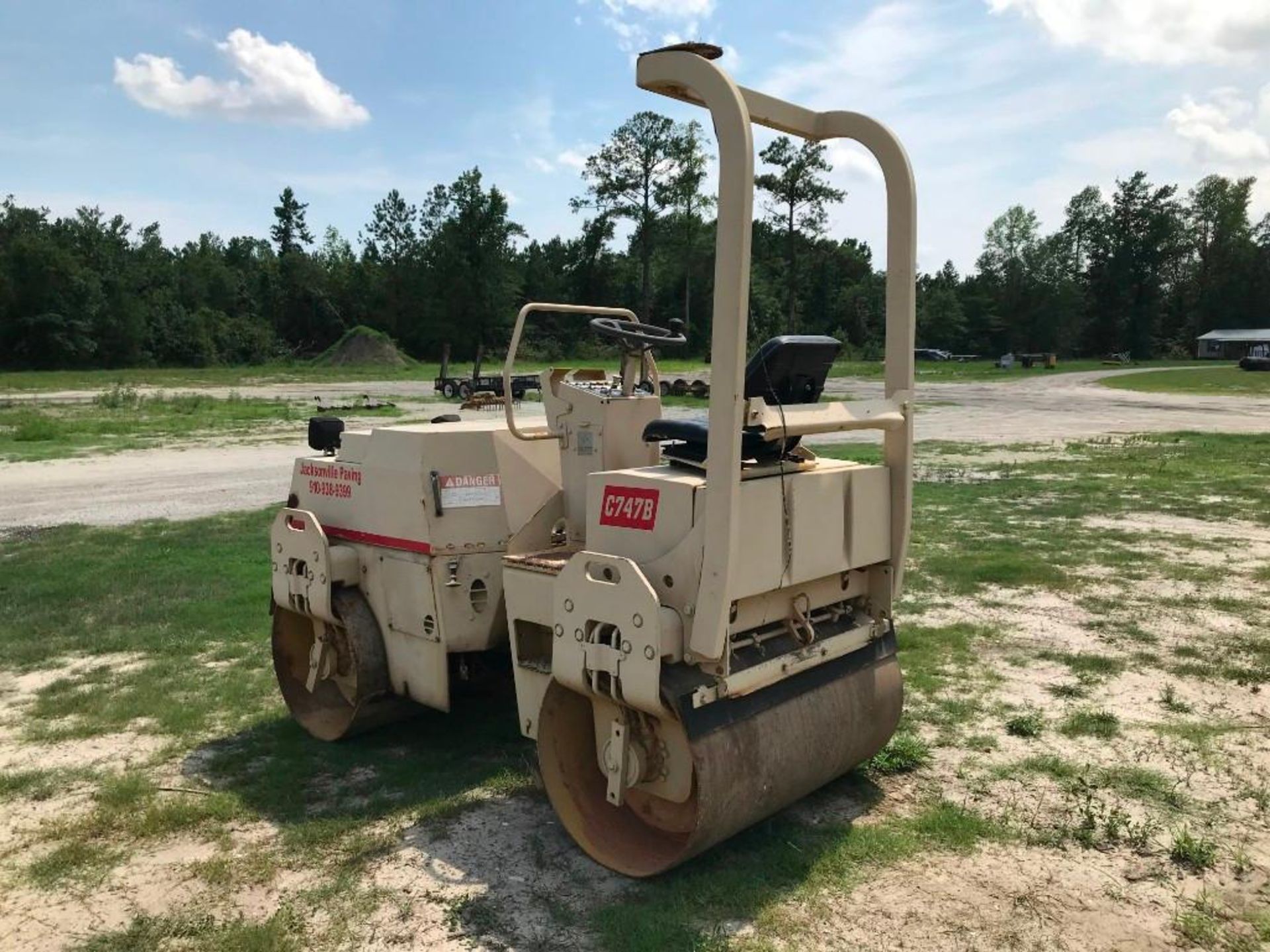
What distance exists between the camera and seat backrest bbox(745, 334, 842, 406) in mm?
3697

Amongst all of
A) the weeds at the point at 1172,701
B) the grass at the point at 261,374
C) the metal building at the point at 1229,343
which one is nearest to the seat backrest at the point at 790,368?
the weeds at the point at 1172,701

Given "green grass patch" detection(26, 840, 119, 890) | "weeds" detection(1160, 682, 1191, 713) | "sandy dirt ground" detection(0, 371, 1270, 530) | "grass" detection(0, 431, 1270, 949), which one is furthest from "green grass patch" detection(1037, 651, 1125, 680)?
"green grass patch" detection(26, 840, 119, 890)

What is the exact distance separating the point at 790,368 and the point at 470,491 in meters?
1.70

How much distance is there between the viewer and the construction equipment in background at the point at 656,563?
11.2 ft

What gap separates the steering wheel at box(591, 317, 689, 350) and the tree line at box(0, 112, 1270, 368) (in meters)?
52.0

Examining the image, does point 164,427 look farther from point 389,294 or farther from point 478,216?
point 389,294

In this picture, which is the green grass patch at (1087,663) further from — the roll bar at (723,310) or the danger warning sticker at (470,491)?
the danger warning sticker at (470,491)

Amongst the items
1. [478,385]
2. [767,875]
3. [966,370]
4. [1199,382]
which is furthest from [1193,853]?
[966,370]

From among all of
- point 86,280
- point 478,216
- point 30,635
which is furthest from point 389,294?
point 30,635

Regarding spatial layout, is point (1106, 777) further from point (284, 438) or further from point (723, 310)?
point (284, 438)

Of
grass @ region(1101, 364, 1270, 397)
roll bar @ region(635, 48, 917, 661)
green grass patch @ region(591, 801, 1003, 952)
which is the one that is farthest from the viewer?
grass @ region(1101, 364, 1270, 397)

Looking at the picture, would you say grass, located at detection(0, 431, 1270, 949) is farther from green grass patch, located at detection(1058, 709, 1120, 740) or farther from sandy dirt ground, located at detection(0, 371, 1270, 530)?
sandy dirt ground, located at detection(0, 371, 1270, 530)

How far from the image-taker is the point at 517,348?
476 cm

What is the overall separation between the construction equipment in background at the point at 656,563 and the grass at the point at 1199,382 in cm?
3711
